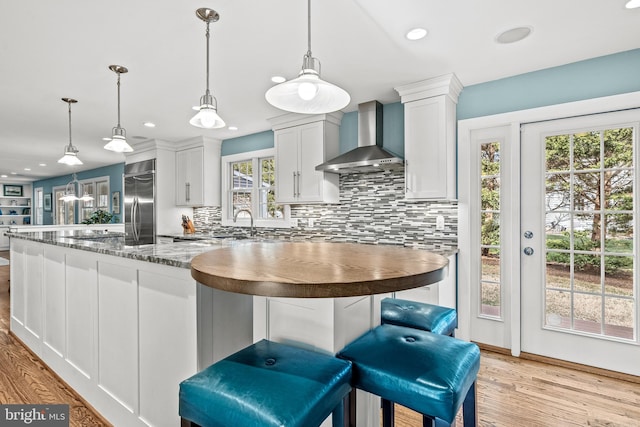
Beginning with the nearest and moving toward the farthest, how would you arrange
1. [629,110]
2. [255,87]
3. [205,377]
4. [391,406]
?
[205,377], [391,406], [629,110], [255,87]

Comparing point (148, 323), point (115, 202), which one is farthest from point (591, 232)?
point (115, 202)

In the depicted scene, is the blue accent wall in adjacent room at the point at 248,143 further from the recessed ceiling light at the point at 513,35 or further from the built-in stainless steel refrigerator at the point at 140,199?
the recessed ceiling light at the point at 513,35

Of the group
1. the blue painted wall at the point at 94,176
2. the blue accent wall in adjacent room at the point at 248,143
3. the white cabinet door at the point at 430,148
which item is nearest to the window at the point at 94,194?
the blue painted wall at the point at 94,176

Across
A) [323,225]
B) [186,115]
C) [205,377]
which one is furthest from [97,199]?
[205,377]

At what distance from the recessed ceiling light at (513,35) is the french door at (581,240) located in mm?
819

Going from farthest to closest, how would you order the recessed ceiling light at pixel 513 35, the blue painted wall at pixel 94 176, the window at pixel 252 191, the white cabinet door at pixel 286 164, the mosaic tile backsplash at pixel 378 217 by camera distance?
the blue painted wall at pixel 94 176, the window at pixel 252 191, the white cabinet door at pixel 286 164, the mosaic tile backsplash at pixel 378 217, the recessed ceiling light at pixel 513 35

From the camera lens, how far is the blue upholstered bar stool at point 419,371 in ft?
3.28

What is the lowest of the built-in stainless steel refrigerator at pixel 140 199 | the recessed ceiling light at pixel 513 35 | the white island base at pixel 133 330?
the white island base at pixel 133 330

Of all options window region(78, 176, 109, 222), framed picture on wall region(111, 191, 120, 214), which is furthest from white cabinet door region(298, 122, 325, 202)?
window region(78, 176, 109, 222)

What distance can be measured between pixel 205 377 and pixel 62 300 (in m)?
Answer: 1.96

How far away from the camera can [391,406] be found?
1443 millimetres

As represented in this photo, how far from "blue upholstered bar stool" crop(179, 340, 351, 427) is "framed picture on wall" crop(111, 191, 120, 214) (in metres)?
7.70

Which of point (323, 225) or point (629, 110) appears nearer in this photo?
point (629, 110)

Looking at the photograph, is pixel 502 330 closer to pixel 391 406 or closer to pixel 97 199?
pixel 391 406
